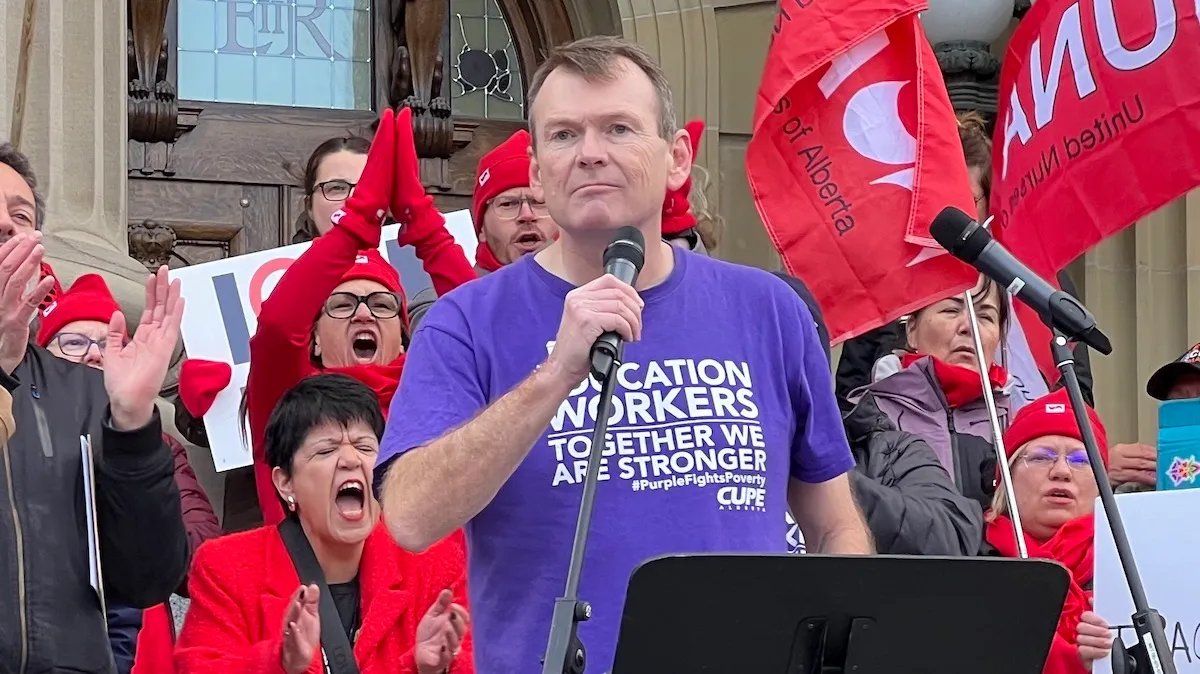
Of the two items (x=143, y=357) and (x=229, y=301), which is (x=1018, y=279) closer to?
(x=143, y=357)

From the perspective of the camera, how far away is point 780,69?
237 inches

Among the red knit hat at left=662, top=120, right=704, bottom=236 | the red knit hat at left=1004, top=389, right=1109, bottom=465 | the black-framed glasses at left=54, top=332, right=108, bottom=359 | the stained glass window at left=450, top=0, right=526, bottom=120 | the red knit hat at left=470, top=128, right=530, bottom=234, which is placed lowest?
the red knit hat at left=1004, top=389, right=1109, bottom=465

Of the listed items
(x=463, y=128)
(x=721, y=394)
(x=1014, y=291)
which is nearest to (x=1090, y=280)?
(x=463, y=128)

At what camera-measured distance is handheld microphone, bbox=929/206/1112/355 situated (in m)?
3.69

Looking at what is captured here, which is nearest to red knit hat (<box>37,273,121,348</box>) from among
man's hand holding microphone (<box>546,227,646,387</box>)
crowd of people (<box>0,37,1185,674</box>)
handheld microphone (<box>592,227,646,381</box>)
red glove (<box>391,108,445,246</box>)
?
crowd of people (<box>0,37,1185,674</box>)

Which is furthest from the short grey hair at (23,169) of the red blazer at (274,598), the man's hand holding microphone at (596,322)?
the man's hand holding microphone at (596,322)

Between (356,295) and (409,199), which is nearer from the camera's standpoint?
(356,295)

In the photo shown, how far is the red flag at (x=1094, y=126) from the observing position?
573 centimetres

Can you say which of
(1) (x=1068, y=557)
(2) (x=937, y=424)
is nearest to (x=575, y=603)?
(1) (x=1068, y=557)

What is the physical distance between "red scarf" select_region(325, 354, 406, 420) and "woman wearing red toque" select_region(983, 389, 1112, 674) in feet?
4.91

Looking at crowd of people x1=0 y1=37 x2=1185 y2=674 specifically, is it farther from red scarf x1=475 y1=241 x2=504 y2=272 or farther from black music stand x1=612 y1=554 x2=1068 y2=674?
black music stand x1=612 y1=554 x2=1068 y2=674

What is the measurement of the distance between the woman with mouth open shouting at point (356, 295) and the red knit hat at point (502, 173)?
14 centimetres

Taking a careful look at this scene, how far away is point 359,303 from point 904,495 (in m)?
1.49

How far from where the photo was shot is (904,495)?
4.92 meters
